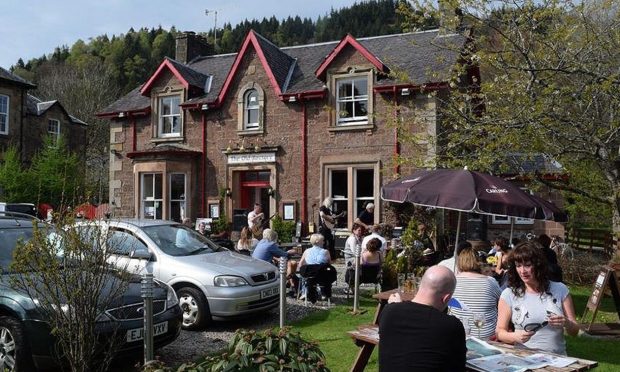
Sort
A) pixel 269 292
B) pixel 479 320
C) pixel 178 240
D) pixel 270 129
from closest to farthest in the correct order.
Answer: pixel 479 320
pixel 269 292
pixel 178 240
pixel 270 129

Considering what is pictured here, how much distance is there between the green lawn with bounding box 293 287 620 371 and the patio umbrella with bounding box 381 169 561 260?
1838mm

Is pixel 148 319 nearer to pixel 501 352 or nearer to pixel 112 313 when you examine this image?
pixel 112 313

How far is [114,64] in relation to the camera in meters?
71.1

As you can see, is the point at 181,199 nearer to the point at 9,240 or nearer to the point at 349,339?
the point at 9,240

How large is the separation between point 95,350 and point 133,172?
16.9 m

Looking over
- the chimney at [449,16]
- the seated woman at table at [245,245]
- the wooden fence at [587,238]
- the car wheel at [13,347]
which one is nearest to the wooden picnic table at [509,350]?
the car wheel at [13,347]

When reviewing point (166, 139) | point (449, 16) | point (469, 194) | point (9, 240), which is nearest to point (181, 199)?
point (166, 139)

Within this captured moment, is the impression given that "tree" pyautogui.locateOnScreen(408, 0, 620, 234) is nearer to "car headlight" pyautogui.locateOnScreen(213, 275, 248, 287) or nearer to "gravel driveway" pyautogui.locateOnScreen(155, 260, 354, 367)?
"gravel driveway" pyautogui.locateOnScreen(155, 260, 354, 367)

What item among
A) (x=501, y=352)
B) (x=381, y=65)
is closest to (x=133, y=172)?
(x=381, y=65)

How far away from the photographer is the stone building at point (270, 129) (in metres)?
17.8

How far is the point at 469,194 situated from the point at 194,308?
4.24m

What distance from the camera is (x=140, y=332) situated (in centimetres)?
596

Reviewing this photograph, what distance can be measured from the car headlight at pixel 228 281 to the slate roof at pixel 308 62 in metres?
9.93

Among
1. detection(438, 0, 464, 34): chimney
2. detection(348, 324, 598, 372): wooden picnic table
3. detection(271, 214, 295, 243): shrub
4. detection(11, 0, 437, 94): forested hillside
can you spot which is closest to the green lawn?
detection(348, 324, 598, 372): wooden picnic table
